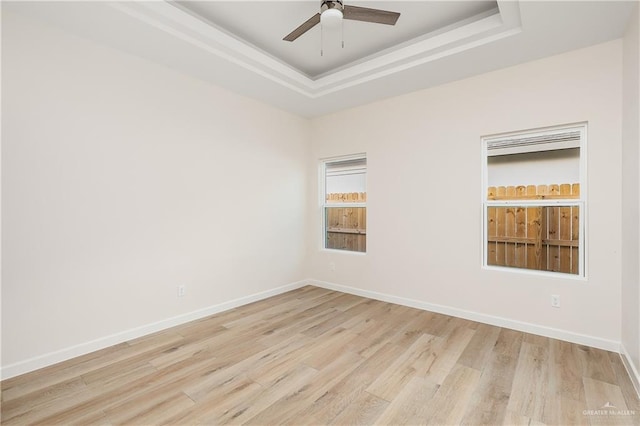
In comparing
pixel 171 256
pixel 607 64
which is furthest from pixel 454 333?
pixel 171 256

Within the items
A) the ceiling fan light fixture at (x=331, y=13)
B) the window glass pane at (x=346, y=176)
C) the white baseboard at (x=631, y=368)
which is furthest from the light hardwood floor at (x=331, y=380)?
the ceiling fan light fixture at (x=331, y=13)

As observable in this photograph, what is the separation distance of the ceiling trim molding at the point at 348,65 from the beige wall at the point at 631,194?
83cm

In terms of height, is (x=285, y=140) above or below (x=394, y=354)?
above

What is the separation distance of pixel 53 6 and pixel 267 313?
3.33 metres

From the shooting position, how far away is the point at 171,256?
10.2 ft

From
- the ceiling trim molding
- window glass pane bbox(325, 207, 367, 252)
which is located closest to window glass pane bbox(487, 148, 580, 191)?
the ceiling trim molding

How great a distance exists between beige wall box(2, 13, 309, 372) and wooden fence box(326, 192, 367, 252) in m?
1.32

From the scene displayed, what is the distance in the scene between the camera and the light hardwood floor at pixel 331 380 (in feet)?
5.83

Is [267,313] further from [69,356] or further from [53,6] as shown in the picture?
[53,6]

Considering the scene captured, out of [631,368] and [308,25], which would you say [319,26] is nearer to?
[308,25]

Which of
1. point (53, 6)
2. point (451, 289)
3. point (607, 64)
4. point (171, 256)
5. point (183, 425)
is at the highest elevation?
point (53, 6)

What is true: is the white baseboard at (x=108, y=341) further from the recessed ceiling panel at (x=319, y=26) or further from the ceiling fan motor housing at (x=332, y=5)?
the ceiling fan motor housing at (x=332, y=5)

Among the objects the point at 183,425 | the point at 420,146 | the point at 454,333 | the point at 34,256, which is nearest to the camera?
the point at 183,425

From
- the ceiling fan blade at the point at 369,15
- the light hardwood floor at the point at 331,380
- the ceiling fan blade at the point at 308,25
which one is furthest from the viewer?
the ceiling fan blade at the point at 308,25
